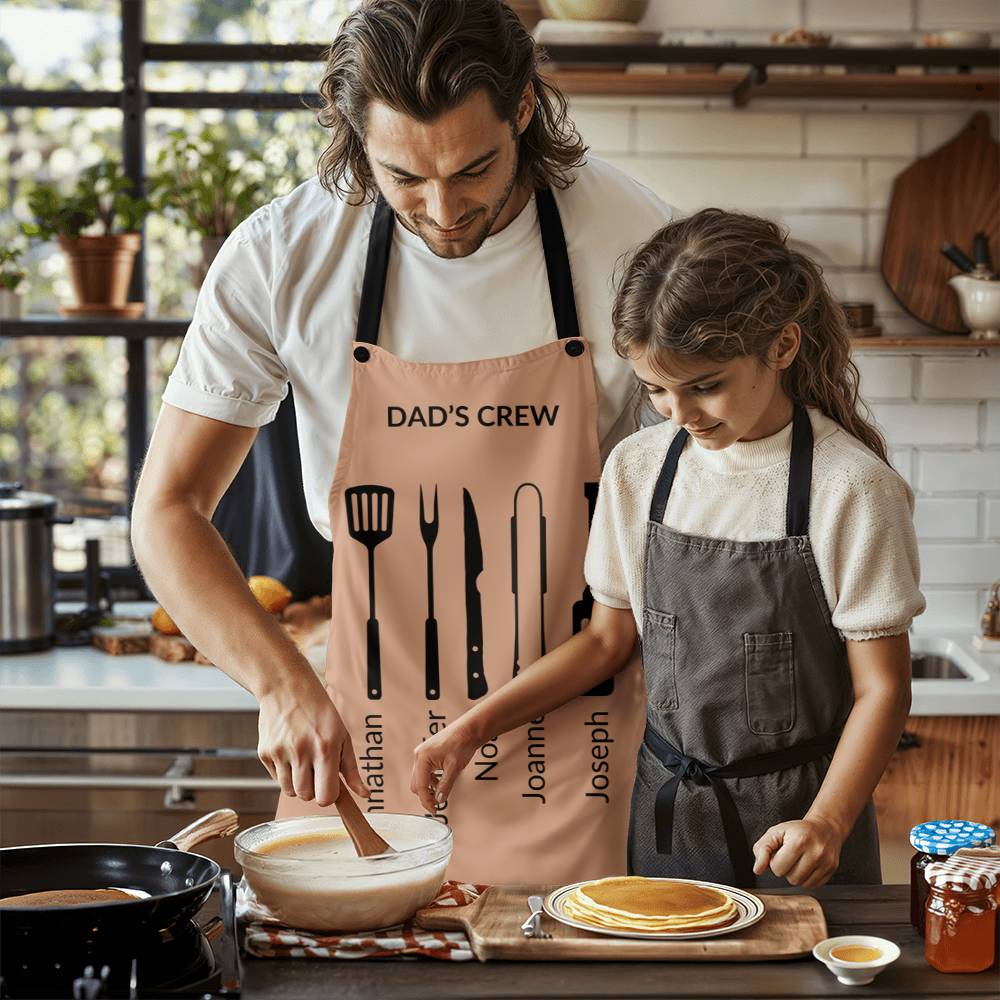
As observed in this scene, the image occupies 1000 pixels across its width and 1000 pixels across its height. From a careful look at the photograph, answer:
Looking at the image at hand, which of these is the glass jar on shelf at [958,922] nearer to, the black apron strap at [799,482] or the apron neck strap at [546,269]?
the black apron strap at [799,482]

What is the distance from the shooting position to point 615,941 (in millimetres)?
1312

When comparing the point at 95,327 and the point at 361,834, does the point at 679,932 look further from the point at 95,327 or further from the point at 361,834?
the point at 95,327

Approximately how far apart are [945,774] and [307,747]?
175cm

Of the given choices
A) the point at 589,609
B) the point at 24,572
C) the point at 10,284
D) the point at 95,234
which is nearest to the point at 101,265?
the point at 95,234

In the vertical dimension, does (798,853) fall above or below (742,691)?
below

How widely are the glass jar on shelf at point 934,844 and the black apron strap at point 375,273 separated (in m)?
0.96

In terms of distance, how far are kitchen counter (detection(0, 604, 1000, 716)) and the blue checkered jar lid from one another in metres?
1.47

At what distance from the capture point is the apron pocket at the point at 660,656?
1.84 metres

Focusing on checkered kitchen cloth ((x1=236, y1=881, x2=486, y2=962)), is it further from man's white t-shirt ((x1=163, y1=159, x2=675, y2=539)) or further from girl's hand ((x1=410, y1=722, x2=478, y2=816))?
man's white t-shirt ((x1=163, y1=159, x2=675, y2=539))

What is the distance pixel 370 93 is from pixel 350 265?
0.29m

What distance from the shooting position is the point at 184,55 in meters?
3.65

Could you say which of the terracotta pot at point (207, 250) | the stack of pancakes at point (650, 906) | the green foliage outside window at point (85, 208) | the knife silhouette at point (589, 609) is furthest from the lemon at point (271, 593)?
the stack of pancakes at point (650, 906)

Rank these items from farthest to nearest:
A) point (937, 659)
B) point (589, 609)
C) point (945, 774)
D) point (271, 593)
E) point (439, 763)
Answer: point (937, 659), point (271, 593), point (945, 774), point (589, 609), point (439, 763)

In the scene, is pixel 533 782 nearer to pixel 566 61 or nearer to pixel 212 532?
→ pixel 212 532
